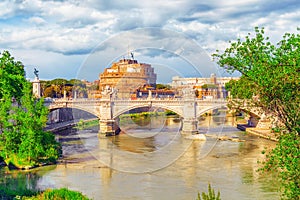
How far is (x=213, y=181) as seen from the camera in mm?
15766

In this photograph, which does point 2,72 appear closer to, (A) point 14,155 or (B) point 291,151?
(A) point 14,155

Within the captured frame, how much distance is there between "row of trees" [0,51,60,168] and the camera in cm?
1809

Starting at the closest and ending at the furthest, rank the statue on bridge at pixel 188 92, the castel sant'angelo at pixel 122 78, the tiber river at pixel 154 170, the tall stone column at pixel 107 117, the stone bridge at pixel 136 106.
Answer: the tiber river at pixel 154 170
the castel sant'angelo at pixel 122 78
the statue on bridge at pixel 188 92
the stone bridge at pixel 136 106
the tall stone column at pixel 107 117

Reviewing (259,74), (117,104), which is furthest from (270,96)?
(117,104)

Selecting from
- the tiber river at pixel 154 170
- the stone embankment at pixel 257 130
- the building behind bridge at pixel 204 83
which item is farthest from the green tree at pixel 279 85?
the stone embankment at pixel 257 130

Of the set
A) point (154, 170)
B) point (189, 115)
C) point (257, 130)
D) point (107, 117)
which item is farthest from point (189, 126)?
point (154, 170)

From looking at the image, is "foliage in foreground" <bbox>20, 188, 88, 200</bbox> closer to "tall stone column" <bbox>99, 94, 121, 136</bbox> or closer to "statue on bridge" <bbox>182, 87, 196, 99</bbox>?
"statue on bridge" <bbox>182, 87, 196, 99</bbox>

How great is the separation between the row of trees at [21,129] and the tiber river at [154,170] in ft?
2.73

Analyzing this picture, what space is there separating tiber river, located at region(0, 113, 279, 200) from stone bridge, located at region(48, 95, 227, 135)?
2.06 meters

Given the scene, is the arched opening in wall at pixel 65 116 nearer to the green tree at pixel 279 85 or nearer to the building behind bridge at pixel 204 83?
the building behind bridge at pixel 204 83

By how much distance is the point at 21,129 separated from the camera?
18.6 metres

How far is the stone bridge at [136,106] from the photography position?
29.3 m

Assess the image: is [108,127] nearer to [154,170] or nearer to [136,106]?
[136,106]

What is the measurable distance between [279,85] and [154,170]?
11.3 meters
